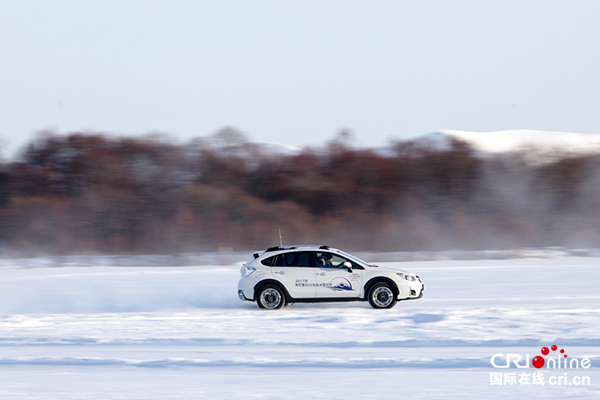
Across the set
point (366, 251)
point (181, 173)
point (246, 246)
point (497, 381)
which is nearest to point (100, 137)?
point (181, 173)

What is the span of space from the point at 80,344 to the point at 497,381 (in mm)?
6152

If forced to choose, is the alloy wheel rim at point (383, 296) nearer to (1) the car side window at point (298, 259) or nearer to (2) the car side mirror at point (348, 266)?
(2) the car side mirror at point (348, 266)

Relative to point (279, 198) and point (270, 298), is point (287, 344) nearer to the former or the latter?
point (270, 298)

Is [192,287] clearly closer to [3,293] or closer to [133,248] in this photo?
[3,293]

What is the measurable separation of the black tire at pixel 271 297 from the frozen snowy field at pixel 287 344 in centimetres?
20

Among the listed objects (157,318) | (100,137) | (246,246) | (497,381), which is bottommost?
(497,381)

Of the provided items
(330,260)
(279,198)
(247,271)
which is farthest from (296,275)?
(279,198)

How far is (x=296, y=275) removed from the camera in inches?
502

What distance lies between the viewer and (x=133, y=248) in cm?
3328

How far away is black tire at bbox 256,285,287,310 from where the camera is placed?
42.0 feet

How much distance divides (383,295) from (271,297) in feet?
7.03

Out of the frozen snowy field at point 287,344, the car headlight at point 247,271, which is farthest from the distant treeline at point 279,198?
the car headlight at point 247,271

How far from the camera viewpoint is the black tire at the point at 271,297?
12.8m

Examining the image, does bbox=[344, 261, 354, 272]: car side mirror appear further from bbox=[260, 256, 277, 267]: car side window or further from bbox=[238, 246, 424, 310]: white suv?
bbox=[260, 256, 277, 267]: car side window
